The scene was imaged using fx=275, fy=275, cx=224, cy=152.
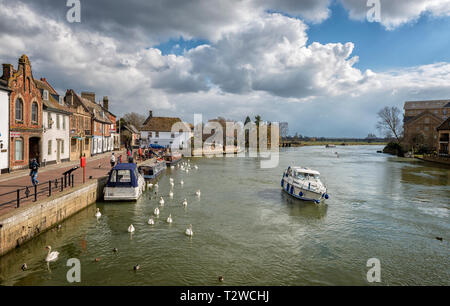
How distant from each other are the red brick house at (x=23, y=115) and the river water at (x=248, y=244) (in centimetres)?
1146

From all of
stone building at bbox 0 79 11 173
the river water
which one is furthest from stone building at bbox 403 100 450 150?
stone building at bbox 0 79 11 173

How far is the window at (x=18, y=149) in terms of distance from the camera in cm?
2466

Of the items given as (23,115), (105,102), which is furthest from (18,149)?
(105,102)

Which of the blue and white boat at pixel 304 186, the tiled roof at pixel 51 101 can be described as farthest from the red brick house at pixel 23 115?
the blue and white boat at pixel 304 186

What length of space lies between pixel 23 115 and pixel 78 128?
14335 mm

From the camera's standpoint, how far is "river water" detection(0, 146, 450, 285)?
429 inches

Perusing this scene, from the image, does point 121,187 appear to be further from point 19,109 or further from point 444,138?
point 444,138

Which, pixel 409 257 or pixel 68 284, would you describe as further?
pixel 409 257

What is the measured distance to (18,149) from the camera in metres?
25.1
